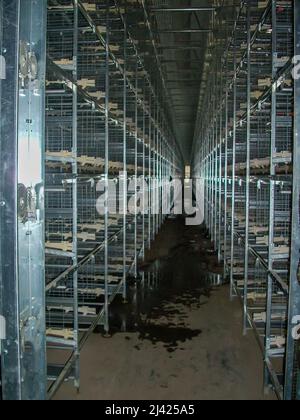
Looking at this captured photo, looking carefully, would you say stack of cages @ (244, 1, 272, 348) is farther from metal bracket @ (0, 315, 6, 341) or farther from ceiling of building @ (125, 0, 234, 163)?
metal bracket @ (0, 315, 6, 341)

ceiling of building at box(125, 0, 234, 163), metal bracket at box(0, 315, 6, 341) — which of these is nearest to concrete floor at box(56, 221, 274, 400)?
metal bracket at box(0, 315, 6, 341)

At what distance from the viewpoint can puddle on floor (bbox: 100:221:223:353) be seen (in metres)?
5.12

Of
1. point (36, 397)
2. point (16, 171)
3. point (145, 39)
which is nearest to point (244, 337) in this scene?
point (36, 397)

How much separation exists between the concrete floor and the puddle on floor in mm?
15

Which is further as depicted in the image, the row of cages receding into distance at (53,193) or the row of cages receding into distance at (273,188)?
the row of cages receding into distance at (273,188)

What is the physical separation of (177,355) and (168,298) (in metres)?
2.03

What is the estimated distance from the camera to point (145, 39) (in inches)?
360

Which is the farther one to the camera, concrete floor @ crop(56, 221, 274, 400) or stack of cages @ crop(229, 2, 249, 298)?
stack of cages @ crop(229, 2, 249, 298)

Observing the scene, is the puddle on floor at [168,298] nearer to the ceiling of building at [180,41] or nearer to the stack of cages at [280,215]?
the stack of cages at [280,215]

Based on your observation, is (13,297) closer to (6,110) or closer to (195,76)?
(6,110)

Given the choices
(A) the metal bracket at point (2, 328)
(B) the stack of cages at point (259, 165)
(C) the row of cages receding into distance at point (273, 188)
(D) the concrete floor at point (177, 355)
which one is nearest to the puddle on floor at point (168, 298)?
(D) the concrete floor at point (177, 355)

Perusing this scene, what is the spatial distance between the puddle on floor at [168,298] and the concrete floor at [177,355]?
15 mm

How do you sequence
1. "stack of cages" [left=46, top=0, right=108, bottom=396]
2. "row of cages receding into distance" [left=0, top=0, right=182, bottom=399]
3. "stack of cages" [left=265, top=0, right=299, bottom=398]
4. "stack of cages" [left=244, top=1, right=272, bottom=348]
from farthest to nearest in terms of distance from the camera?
"stack of cages" [left=244, top=1, right=272, bottom=348]
"stack of cages" [left=46, top=0, right=108, bottom=396]
"stack of cages" [left=265, top=0, right=299, bottom=398]
"row of cages receding into distance" [left=0, top=0, right=182, bottom=399]

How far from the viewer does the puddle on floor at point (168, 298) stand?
202 inches
